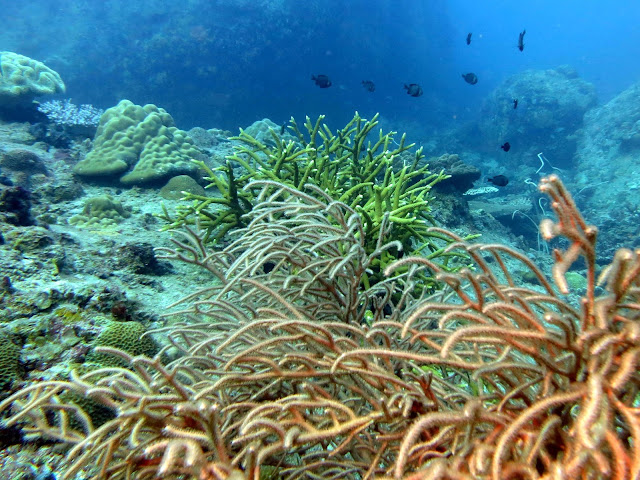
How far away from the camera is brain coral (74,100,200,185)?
274 inches

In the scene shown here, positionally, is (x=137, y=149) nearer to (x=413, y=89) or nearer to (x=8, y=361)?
(x=8, y=361)

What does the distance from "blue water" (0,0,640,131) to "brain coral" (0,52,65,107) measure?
42.0ft

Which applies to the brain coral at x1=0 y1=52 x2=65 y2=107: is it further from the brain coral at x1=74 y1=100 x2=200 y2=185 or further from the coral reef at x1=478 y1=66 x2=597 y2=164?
the coral reef at x1=478 y1=66 x2=597 y2=164

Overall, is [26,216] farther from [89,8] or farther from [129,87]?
[89,8]

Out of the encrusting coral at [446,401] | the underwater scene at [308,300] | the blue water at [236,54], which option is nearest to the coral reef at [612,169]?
the underwater scene at [308,300]

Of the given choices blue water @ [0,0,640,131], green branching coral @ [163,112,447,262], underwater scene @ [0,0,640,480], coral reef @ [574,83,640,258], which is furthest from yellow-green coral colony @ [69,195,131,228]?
blue water @ [0,0,640,131]

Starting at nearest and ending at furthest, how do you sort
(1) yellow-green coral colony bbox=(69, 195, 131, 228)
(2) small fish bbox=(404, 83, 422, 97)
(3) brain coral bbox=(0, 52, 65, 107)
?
1. (1) yellow-green coral colony bbox=(69, 195, 131, 228)
2. (3) brain coral bbox=(0, 52, 65, 107)
3. (2) small fish bbox=(404, 83, 422, 97)

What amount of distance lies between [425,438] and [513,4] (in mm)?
136937

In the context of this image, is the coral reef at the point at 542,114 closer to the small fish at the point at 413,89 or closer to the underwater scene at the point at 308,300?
the underwater scene at the point at 308,300

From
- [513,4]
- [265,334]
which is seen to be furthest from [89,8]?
[513,4]

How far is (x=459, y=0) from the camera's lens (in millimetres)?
93500

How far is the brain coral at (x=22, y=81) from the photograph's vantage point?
980 centimetres

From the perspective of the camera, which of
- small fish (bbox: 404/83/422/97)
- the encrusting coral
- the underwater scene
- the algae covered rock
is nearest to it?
the encrusting coral

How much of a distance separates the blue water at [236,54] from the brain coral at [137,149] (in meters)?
16.2
